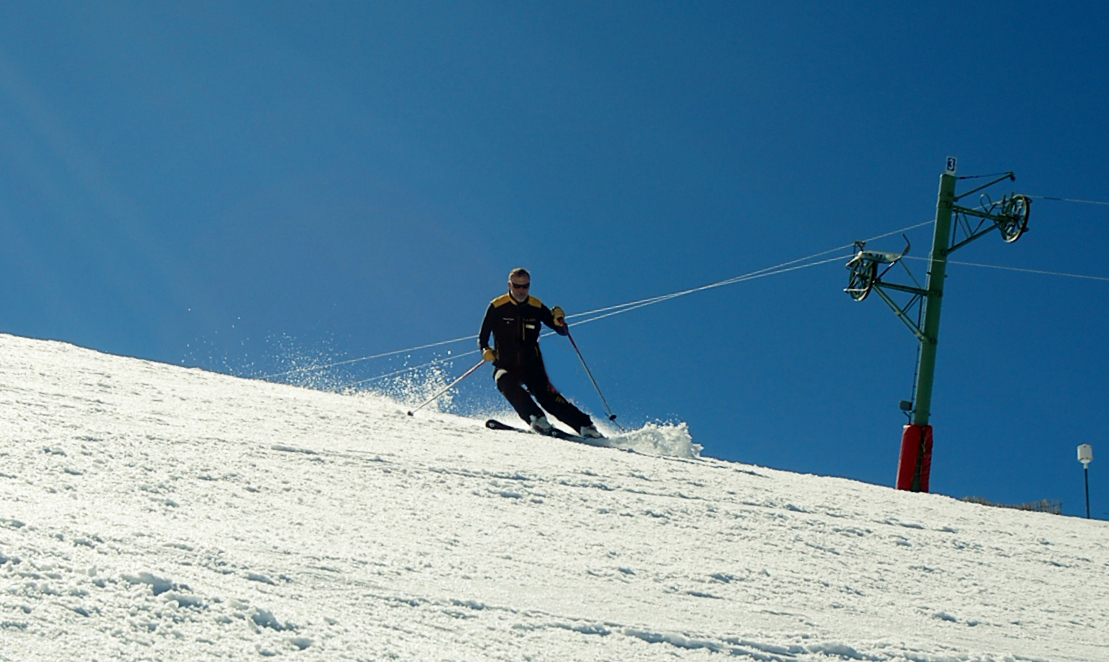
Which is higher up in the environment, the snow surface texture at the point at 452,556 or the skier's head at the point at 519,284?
the skier's head at the point at 519,284

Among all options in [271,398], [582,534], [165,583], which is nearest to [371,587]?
[165,583]

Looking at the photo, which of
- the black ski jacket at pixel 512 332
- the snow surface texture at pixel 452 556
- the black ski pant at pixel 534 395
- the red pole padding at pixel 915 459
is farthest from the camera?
the red pole padding at pixel 915 459

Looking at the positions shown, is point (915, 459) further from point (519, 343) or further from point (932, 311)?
point (519, 343)

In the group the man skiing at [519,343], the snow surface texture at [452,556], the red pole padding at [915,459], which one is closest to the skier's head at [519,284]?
the man skiing at [519,343]

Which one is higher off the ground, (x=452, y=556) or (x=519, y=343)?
(x=519, y=343)

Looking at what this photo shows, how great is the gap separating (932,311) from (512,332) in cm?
695

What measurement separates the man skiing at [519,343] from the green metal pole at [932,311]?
238 inches

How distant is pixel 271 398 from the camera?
8.40 m

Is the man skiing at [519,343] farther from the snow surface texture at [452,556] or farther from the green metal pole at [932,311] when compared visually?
the green metal pole at [932,311]

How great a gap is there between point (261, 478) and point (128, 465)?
0.60 meters

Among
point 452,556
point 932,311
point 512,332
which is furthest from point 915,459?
point 452,556

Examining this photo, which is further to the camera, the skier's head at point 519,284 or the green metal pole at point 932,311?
the green metal pole at point 932,311

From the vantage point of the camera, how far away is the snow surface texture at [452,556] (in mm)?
2930

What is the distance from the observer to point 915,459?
13766mm
